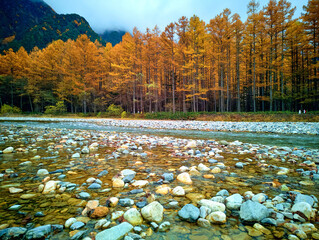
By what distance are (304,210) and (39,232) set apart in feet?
6.86

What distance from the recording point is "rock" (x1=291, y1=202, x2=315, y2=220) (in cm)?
122

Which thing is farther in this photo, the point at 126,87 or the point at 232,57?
the point at 126,87

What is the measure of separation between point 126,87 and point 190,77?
32.4 feet

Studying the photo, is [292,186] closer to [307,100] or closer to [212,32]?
[212,32]

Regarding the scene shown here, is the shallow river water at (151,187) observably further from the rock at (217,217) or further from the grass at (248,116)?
the grass at (248,116)

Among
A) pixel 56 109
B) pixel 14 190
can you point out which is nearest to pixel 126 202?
pixel 14 190

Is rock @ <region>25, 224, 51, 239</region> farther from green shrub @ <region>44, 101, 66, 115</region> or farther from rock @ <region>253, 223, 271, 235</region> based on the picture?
green shrub @ <region>44, 101, 66, 115</region>

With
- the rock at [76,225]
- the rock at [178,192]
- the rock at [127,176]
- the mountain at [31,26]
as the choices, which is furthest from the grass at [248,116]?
the mountain at [31,26]

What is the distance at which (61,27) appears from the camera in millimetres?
82375

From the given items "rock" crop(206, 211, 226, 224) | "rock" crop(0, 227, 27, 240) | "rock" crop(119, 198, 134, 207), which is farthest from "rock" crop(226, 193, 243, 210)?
"rock" crop(0, 227, 27, 240)

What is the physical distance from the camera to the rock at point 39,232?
100 cm

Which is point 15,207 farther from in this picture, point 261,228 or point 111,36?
point 111,36

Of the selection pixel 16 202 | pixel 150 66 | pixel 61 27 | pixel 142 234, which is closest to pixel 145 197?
pixel 142 234

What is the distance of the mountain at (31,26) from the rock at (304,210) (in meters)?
74.6
